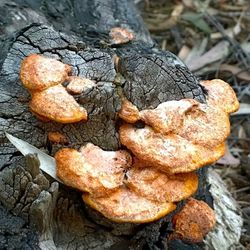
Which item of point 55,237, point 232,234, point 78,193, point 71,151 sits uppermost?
point 71,151

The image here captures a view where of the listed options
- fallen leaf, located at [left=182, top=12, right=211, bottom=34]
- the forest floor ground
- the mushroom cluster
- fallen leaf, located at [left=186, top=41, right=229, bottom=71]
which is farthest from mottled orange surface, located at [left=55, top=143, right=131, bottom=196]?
fallen leaf, located at [left=182, top=12, right=211, bottom=34]

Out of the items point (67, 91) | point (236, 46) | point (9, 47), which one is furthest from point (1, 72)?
point (236, 46)

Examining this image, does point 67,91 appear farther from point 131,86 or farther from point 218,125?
point 218,125

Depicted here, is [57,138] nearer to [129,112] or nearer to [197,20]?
[129,112]

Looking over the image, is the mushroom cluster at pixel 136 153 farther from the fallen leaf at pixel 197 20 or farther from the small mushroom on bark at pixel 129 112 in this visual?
the fallen leaf at pixel 197 20

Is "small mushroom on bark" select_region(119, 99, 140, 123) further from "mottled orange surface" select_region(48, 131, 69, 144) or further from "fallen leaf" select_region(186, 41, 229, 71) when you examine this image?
"fallen leaf" select_region(186, 41, 229, 71)

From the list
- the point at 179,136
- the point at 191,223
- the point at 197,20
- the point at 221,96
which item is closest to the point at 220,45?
the point at 197,20

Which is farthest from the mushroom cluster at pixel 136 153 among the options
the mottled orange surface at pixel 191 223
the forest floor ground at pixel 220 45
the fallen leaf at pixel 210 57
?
the fallen leaf at pixel 210 57
